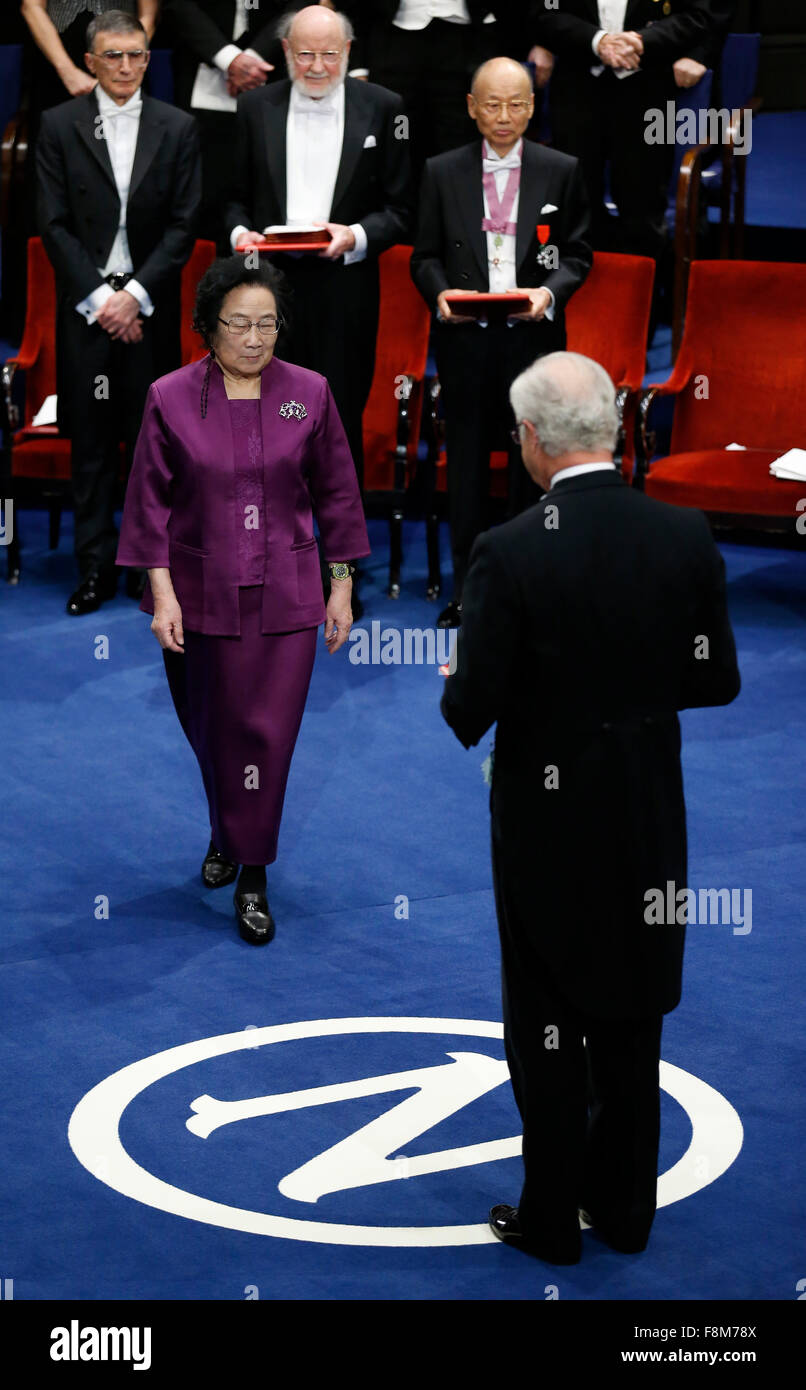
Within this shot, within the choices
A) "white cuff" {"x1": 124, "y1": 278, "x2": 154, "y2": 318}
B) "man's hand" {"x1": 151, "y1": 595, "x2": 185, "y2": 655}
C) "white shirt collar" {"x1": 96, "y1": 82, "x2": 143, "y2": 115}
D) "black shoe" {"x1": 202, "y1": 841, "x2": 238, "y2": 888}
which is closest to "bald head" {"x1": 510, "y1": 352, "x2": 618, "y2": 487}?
"man's hand" {"x1": 151, "y1": 595, "x2": 185, "y2": 655}

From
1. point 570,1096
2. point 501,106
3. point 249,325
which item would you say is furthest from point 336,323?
point 570,1096

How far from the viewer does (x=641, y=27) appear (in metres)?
7.99

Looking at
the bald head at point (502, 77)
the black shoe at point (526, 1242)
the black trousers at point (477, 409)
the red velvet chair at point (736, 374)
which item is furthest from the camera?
the red velvet chair at point (736, 374)

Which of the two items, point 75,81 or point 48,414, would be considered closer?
point 48,414

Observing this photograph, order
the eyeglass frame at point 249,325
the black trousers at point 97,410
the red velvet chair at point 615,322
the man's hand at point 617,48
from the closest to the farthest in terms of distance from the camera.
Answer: the eyeglass frame at point 249,325, the black trousers at point 97,410, the red velvet chair at point 615,322, the man's hand at point 617,48

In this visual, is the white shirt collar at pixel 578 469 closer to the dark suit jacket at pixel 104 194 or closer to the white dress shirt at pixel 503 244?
the white dress shirt at pixel 503 244

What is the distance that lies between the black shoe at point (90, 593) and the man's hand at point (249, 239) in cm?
143

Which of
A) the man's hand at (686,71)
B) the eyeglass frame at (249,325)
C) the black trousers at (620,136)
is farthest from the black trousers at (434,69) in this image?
the eyeglass frame at (249,325)

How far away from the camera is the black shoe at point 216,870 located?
5203mm

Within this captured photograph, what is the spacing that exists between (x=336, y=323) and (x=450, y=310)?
19.9 inches

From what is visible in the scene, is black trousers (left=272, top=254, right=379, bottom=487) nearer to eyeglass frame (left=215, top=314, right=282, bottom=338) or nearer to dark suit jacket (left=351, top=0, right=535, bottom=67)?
dark suit jacket (left=351, top=0, right=535, bottom=67)

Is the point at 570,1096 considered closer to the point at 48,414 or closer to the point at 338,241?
the point at 338,241

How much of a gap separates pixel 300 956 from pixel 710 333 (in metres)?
3.95

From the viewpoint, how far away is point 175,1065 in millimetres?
4184
